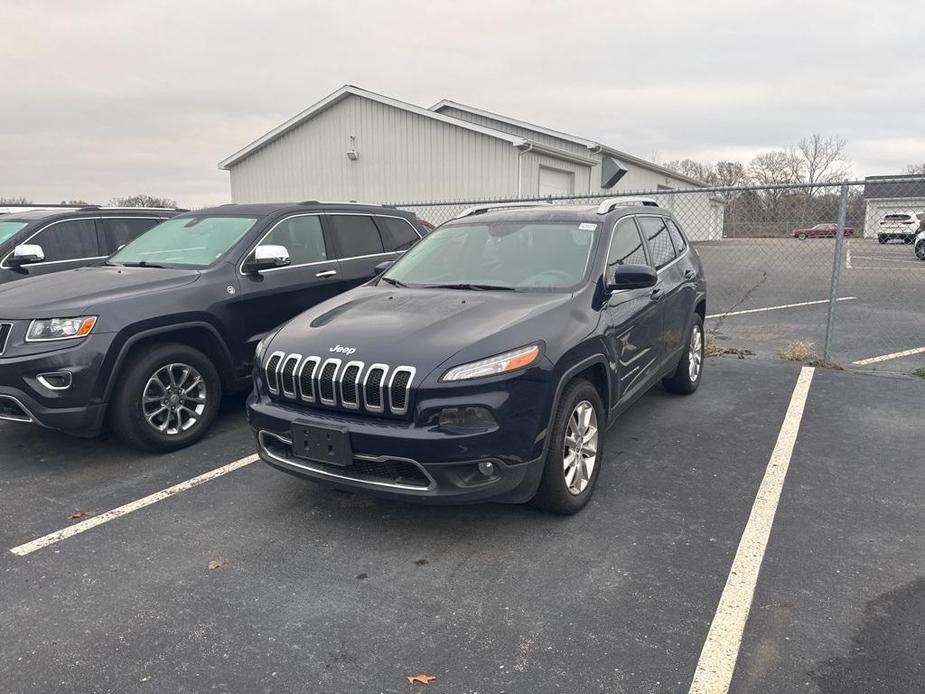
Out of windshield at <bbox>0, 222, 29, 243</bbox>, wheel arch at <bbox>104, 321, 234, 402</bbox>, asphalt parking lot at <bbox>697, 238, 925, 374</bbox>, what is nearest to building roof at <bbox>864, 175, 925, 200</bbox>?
asphalt parking lot at <bbox>697, 238, 925, 374</bbox>

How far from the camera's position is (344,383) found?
130 inches

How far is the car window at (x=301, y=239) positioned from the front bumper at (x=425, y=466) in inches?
104

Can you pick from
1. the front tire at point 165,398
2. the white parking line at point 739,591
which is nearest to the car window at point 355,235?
the front tire at point 165,398

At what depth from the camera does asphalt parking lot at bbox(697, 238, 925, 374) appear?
8.16 m

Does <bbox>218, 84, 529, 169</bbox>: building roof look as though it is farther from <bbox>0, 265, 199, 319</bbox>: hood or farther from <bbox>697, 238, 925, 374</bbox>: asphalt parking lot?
<bbox>0, 265, 199, 319</bbox>: hood

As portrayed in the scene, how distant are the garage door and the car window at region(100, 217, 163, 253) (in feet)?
39.5

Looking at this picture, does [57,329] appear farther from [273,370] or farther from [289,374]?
[289,374]

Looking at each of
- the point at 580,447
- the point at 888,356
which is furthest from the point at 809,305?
the point at 580,447

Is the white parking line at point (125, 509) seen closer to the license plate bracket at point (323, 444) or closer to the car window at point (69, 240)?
the license plate bracket at point (323, 444)

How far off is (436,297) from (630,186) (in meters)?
25.9

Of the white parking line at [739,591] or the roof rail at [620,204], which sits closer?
the white parking line at [739,591]

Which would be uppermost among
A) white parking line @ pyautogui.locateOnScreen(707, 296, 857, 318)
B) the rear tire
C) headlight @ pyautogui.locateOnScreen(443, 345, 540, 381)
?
headlight @ pyautogui.locateOnScreen(443, 345, 540, 381)

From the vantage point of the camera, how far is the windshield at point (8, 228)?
7227 millimetres

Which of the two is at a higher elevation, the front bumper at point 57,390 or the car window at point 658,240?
the car window at point 658,240
